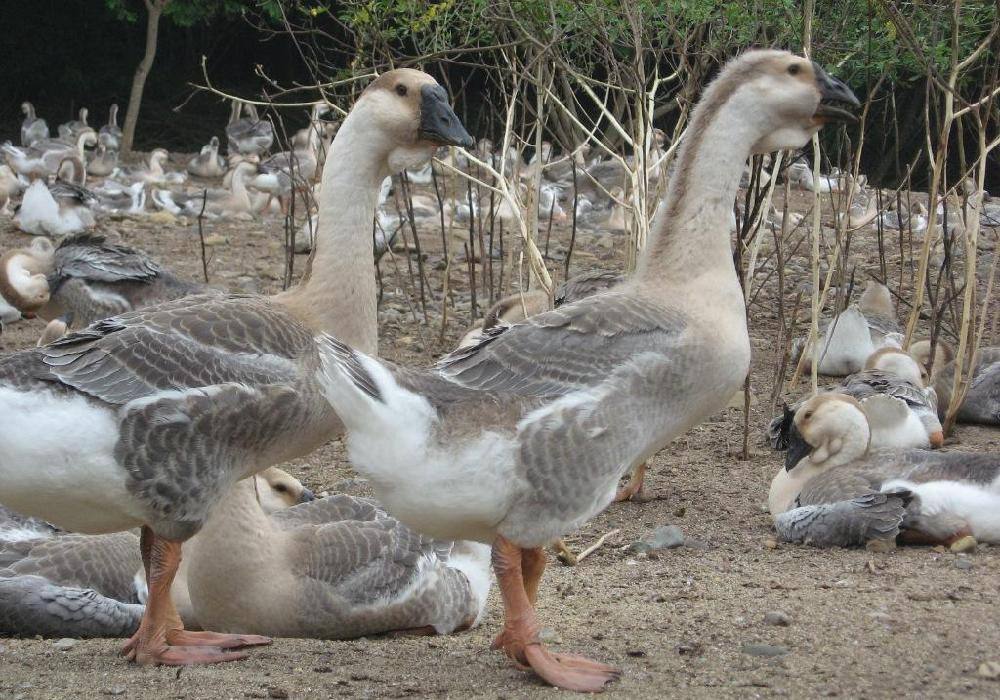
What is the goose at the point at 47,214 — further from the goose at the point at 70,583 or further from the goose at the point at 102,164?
the goose at the point at 70,583

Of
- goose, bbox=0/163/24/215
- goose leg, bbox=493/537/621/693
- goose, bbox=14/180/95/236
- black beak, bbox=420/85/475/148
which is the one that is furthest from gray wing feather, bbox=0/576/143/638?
goose, bbox=0/163/24/215

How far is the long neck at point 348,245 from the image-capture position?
4543 millimetres

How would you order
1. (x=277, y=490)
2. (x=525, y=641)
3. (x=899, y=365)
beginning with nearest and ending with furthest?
(x=525, y=641), (x=277, y=490), (x=899, y=365)

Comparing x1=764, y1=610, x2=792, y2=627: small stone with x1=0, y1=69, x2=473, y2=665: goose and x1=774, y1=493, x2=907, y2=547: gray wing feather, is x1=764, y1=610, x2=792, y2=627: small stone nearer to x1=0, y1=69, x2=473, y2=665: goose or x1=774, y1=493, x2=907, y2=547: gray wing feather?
x1=774, y1=493, x2=907, y2=547: gray wing feather

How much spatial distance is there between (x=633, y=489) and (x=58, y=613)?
302cm

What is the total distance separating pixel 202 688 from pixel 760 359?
6.45 meters

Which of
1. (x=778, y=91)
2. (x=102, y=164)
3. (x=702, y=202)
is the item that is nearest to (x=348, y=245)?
(x=702, y=202)

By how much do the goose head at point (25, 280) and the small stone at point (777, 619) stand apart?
7319 mm

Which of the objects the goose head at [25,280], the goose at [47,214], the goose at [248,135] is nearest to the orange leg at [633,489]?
the goose head at [25,280]

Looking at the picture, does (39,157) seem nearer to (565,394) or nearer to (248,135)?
(248,135)

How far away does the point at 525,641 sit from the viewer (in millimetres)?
3895

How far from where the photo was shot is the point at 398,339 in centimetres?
997

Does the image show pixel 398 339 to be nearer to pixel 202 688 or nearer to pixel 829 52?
pixel 829 52

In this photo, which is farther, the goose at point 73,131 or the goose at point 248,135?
the goose at point 248,135
